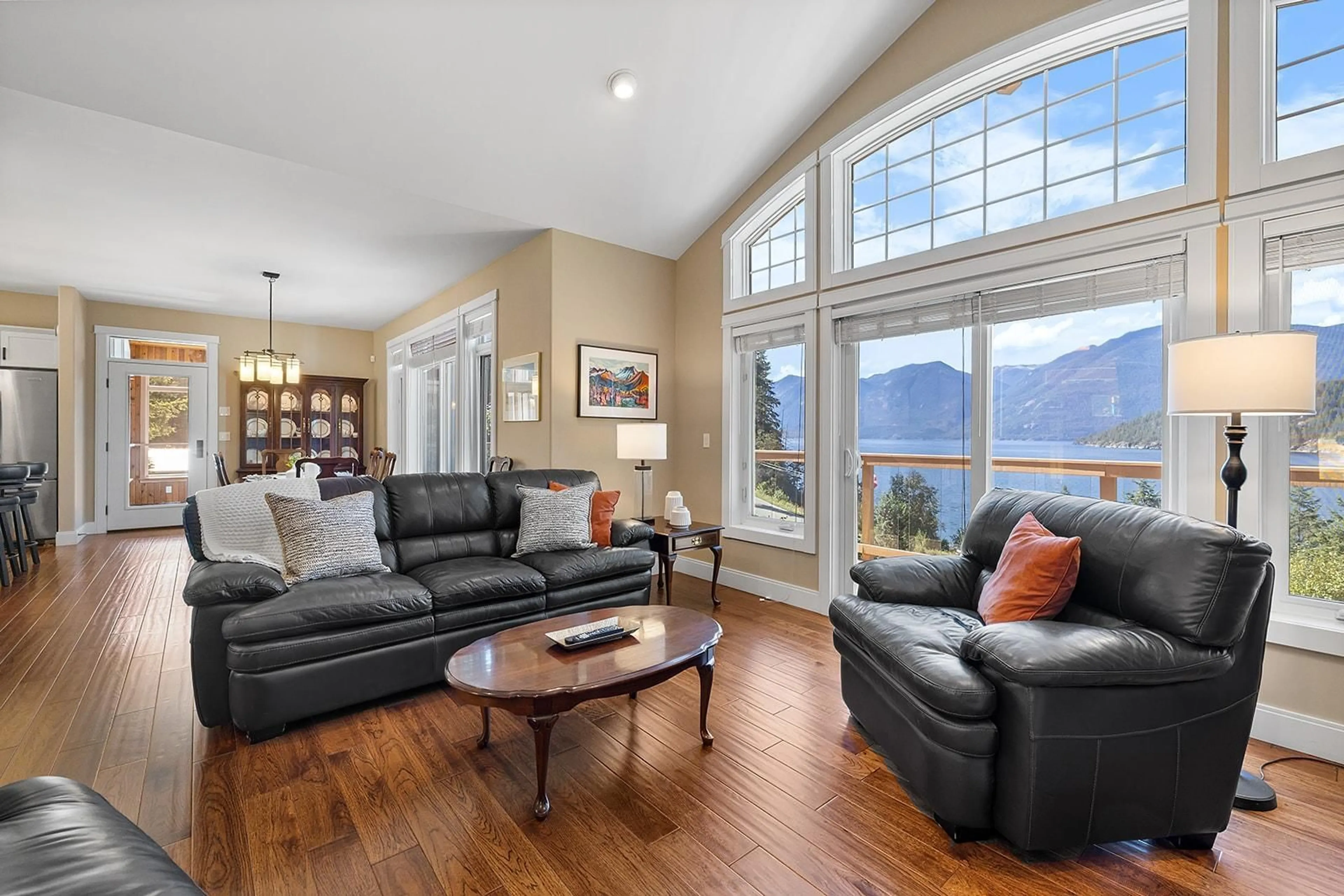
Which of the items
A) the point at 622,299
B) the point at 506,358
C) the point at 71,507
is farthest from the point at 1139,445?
the point at 71,507

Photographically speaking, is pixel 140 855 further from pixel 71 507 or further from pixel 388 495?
pixel 71 507

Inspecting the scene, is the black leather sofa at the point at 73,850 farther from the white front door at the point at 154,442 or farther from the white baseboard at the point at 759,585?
the white front door at the point at 154,442

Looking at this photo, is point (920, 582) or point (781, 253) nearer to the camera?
point (920, 582)

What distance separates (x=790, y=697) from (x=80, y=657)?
12.3ft

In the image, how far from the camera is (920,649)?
1.92 meters

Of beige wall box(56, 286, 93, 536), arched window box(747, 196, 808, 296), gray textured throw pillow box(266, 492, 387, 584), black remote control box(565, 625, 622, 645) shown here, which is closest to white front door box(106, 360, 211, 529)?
beige wall box(56, 286, 93, 536)

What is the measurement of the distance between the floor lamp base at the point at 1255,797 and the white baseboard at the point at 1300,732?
27 centimetres

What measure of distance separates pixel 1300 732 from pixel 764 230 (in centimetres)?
416

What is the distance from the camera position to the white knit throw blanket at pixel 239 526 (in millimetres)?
2635

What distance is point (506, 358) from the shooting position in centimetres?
504

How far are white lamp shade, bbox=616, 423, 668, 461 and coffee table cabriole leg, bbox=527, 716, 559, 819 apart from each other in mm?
2511

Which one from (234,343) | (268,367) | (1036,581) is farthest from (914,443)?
(234,343)

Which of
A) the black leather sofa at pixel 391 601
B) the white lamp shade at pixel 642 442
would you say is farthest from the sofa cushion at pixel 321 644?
the white lamp shade at pixel 642 442

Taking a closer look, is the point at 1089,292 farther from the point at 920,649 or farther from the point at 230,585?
the point at 230,585
